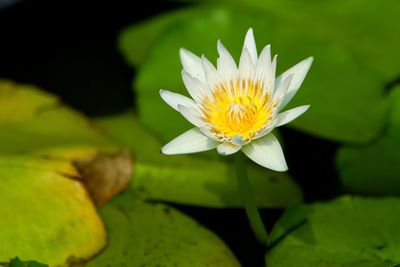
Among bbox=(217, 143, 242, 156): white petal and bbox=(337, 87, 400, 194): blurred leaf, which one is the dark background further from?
bbox=(217, 143, 242, 156): white petal

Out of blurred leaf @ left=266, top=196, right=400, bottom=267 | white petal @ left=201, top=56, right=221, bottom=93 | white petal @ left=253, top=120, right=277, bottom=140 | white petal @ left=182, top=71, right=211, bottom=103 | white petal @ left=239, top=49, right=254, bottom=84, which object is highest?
white petal @ left=239, top=49, right=254, bottom=84

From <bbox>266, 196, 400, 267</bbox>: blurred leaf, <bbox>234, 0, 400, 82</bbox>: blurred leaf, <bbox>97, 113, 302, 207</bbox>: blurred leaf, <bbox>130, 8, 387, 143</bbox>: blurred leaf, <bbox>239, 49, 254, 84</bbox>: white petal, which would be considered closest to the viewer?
<bbox>239, 49, 254, 84</bbox>: white petal

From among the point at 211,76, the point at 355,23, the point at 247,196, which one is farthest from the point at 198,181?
the point at 355,23

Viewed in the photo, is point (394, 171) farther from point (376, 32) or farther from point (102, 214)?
point (102, 214)

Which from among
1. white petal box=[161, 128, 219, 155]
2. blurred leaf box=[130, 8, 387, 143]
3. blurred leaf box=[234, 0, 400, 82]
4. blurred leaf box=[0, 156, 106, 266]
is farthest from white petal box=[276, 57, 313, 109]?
blurred leaf box=[234, 0, 400, 82]

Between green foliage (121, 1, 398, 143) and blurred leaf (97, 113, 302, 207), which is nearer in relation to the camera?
blurred leaf (97, 113, 302, 207)

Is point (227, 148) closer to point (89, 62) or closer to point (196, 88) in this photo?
point (196, 88)

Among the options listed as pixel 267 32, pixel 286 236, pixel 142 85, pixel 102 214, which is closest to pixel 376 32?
pixel 267 32

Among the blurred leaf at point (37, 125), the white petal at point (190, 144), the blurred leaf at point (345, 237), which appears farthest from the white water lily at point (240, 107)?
the blurred leaf at point (37, 125)
